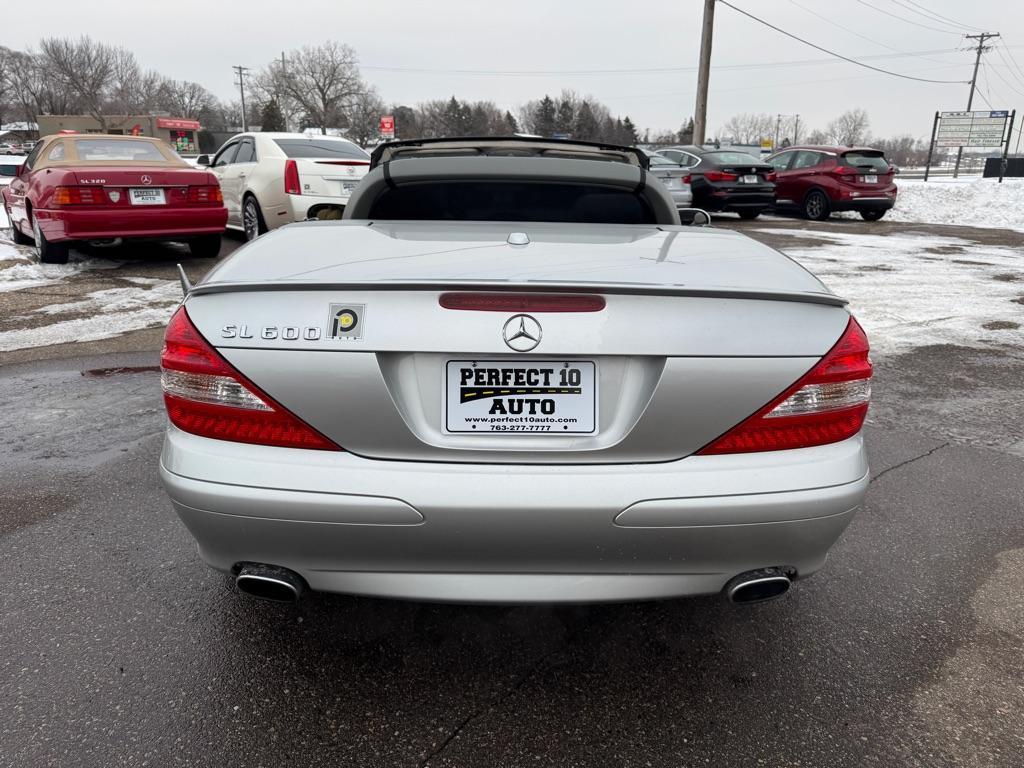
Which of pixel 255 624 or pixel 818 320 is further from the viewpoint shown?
pixel 255 624

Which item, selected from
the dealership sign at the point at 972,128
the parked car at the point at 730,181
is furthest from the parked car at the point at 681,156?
the dealership sign at the point at 972,128

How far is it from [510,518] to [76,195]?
7685mm

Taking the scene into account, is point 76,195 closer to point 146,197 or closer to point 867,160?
point 146,197

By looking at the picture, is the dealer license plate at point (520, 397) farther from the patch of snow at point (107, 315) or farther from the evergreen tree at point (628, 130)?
the evergreen tree at point (628, 130)

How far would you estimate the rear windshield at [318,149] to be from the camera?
380 inches

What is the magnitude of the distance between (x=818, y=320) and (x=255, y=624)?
6.26 feet

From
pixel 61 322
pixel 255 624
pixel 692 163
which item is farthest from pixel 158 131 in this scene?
pixel 255 624

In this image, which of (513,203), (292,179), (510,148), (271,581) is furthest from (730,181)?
(271,581)

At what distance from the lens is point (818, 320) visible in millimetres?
1915

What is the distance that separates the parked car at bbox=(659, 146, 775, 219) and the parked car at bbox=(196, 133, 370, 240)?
8.54 metres

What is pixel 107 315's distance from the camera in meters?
6.69

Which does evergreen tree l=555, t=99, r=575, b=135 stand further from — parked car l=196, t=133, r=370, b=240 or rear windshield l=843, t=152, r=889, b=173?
parked car l=196, t=133, r=370, b=240

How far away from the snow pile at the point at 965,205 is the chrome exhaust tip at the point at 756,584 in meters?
18.5

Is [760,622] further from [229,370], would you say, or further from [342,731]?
[229,370]
